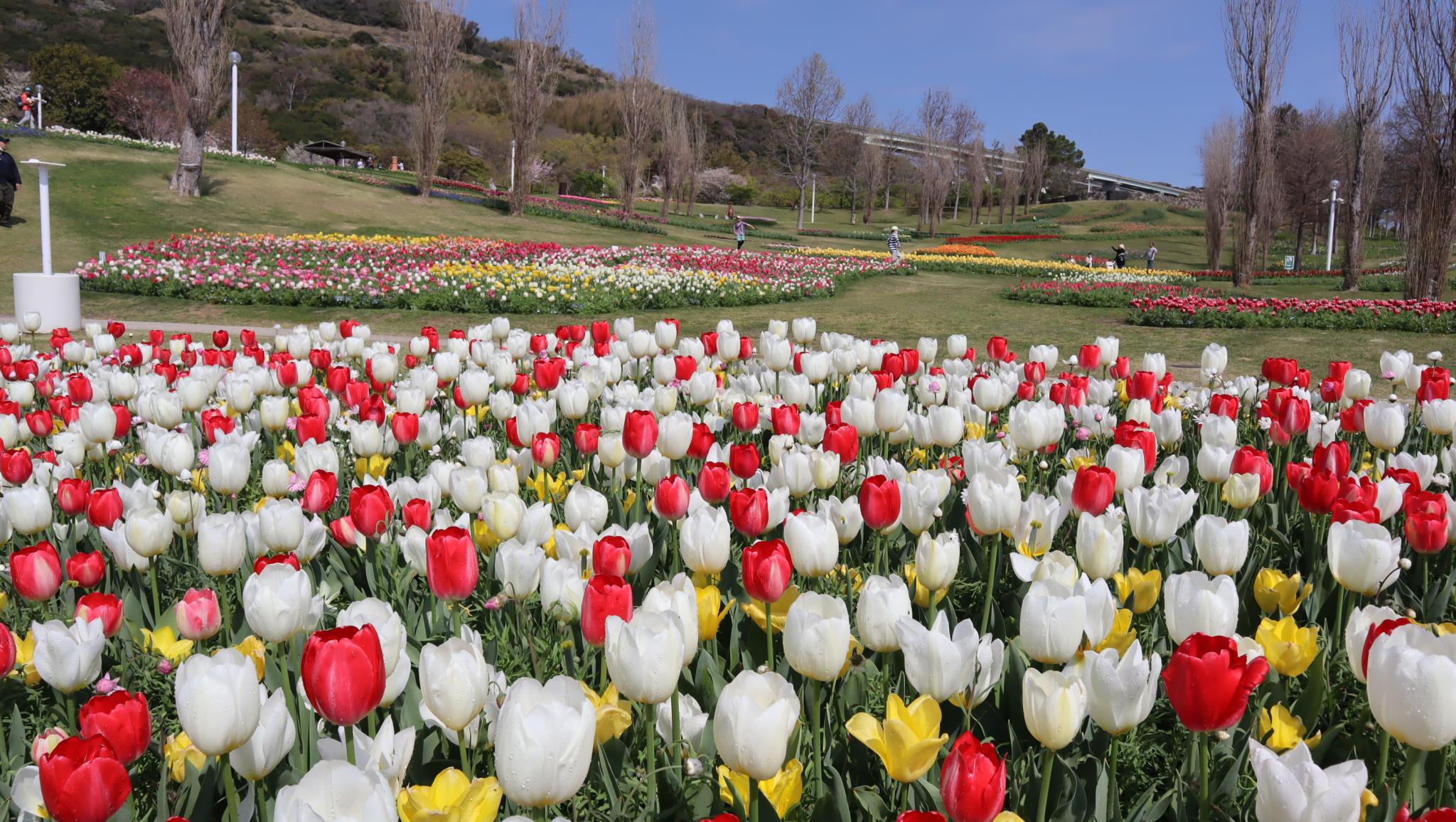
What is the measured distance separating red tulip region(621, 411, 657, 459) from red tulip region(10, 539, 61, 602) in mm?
1287

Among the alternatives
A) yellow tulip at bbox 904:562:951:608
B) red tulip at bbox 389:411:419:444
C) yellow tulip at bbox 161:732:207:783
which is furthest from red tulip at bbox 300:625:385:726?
red tulip at bbox 389:411:419:444

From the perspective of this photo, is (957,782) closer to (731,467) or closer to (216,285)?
(731,467)

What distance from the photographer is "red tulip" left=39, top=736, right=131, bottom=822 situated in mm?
Answer: 1059

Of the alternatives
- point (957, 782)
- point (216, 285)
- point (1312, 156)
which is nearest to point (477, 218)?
point (216, 285)

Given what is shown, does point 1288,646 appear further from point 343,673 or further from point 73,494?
point 73,494

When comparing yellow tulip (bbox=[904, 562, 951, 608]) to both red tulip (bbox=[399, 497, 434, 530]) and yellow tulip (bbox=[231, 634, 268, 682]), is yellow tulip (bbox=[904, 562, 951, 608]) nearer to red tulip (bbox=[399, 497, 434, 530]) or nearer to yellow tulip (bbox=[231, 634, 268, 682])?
red tulip (bbox=[399, 497, 434, 530])

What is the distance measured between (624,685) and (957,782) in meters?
0.43

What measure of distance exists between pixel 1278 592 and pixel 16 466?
3.07 m

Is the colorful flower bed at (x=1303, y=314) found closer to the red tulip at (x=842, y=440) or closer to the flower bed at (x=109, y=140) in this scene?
the red tulip at (x=842, y=440)

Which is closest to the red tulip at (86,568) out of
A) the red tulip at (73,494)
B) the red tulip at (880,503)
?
the red tulip at (73,494)

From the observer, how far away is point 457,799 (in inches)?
45.7

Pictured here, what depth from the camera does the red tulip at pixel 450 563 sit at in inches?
66.6

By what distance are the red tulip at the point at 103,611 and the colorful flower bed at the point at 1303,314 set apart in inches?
523

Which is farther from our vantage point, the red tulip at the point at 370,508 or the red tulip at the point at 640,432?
the red tulip at the point at 640,432
